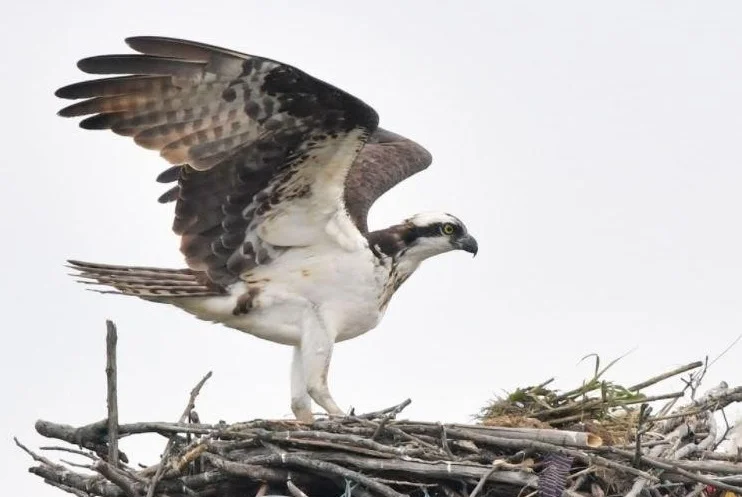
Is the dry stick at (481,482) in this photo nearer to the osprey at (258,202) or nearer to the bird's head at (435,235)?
the osprey at (258,202)

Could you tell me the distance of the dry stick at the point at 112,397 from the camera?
6691 mm

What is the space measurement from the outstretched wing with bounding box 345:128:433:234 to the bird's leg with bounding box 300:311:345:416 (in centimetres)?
73

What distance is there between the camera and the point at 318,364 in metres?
8.64

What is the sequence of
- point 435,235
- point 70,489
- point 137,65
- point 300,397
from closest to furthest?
point 70,489 → point 137,65 → point 300,397 → point 435,235

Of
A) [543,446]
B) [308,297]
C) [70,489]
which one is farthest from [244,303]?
[543,446]

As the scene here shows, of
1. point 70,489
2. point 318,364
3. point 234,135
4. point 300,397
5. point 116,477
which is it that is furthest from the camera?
point 300,397

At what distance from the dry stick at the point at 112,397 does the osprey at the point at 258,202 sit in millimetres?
1427

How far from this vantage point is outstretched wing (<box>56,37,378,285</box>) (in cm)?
823

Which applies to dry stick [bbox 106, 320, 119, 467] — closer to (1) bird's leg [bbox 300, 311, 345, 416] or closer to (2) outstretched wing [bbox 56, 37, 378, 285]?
(1) bird's leg [bbox 300, 311, 345, 416]

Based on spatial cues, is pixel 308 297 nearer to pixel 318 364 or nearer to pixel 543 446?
pixel 318 364

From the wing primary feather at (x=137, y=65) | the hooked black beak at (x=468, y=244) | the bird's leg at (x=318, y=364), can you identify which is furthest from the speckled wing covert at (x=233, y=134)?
the hooked black beak at (x=468, y=244)

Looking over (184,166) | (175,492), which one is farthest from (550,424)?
(184,166)

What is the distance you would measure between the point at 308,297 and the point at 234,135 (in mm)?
951

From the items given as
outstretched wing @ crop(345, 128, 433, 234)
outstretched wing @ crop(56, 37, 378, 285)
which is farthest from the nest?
outstretched wing @ crop(345, 128, 433, 234)
